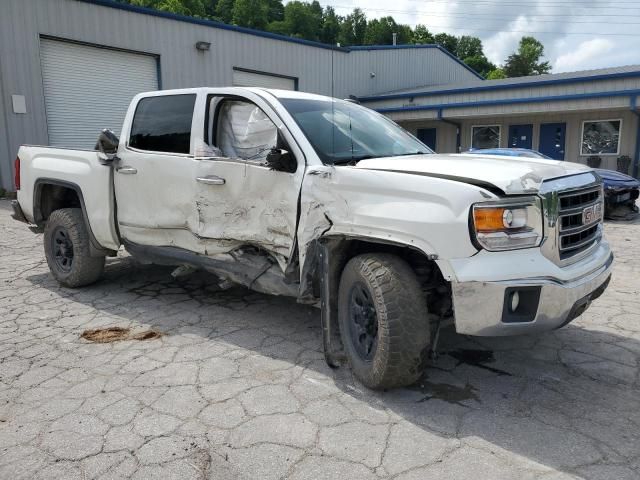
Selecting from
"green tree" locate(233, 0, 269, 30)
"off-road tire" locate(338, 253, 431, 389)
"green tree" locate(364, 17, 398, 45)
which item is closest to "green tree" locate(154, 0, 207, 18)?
"green tree" locate(233, 0, 269, 30)

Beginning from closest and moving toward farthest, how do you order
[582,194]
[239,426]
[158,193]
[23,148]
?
[239,426] → [582,194] → [158,193] → [23,148]

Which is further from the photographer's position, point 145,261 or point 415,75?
point 415,75

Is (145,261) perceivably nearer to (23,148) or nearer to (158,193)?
(158,193)

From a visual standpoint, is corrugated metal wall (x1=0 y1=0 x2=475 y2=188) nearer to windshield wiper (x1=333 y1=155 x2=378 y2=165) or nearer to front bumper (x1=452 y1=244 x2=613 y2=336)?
windshield wiper (x1=333 y1=155 x2=378 y2=165)

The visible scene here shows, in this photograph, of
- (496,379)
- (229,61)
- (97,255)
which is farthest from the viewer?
(229,61)

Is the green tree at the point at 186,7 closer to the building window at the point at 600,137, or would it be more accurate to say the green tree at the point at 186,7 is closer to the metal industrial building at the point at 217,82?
the metal industrial building at the point at 217,82

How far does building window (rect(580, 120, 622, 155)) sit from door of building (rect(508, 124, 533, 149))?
1971mm

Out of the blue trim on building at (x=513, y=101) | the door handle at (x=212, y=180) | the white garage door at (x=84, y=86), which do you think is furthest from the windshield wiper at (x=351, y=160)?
the blue trim on building at (x=513, y=101)

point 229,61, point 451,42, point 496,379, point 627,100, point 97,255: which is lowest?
point 496,379

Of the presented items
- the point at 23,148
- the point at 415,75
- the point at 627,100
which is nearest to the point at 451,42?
the point at 415,75

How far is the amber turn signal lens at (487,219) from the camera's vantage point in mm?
2859

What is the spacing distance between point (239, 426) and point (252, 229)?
153cm

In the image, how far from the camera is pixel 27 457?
2723mm

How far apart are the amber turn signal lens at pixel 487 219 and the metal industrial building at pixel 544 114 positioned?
56.3ft
